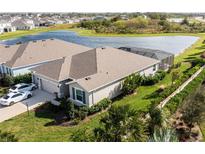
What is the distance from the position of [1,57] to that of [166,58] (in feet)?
67.2

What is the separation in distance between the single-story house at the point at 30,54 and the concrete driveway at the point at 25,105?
5.15 meters

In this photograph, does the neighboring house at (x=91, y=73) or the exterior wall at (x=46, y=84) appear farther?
the exterior wall at (x=46, y=84)

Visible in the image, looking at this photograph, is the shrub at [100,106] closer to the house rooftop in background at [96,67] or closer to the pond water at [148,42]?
the house rooftop in background at [96,67]

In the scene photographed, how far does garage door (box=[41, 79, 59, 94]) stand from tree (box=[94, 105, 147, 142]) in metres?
10.9

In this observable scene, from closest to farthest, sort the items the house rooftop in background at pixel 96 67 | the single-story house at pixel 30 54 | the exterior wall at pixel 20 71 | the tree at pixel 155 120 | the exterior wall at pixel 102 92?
1. the tree at pixel 155 120
2. the exterior wall at pixel 102 92
3. the house rooftop in background at pixel 96 67
4. the exterior wall at pixel 20 71
5. the single-story house at pixel 30 54

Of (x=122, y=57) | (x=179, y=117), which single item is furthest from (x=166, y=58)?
(x=179, y=117)

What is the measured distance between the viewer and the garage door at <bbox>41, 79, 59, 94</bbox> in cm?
2374

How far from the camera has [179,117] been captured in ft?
60.1

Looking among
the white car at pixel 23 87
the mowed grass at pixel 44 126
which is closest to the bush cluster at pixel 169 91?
the mowed grass at pixel 44 126

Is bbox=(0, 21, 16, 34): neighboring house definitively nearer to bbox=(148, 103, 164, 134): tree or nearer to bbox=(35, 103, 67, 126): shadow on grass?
bbox=(35, 103, 67, 126): shadow on grass

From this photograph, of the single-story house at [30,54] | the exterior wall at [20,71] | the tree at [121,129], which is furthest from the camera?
the single-story house at [30,54]

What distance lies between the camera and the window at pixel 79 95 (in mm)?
20953

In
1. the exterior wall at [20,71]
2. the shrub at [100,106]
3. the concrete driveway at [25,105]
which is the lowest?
the concrete driveway at [25,105]
